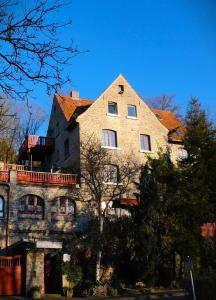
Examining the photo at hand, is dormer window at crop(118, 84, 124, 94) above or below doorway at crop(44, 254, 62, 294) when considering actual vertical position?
above

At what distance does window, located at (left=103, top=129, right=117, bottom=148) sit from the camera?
37.4 metres

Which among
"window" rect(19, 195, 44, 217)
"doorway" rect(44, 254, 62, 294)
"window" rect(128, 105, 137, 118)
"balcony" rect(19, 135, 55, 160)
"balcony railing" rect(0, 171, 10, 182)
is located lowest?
"doorway" rect(44, 254, 62, 294)

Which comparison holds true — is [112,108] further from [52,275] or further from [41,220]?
[52,275]

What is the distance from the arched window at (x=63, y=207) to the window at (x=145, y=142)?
9521mm

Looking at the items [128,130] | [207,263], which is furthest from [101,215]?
[128,130]

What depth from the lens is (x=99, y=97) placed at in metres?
38.2

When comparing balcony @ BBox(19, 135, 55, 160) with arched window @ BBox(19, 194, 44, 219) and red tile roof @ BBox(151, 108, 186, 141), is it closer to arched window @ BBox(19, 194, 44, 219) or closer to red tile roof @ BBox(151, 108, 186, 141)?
arched window @ BBox(19, 194, 44, 219)

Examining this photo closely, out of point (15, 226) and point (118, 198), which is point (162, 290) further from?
point (15, 226)

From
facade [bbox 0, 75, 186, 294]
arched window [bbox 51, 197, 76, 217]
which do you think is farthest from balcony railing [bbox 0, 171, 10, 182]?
arched window [bbox 51, 197, 76, 217]

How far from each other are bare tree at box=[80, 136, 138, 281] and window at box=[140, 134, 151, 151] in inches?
142

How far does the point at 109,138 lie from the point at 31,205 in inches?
388

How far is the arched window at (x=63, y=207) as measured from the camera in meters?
32.3

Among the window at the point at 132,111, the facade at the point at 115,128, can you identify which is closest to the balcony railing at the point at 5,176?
the facade at the point at 115,128

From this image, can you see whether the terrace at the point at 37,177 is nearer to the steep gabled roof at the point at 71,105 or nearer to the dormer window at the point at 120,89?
the steep gabled roof at the point at 71,105
